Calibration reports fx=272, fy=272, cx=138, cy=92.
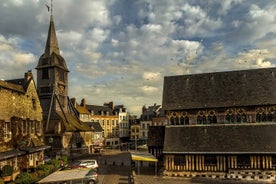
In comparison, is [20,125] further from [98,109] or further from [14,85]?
[98,109]

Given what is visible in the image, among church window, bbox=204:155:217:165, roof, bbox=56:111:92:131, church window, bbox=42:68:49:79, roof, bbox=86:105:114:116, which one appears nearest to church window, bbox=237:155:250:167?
church window, bbox=204:155:217:165

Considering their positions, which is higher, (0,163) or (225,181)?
(0,163)

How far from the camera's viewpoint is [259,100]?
28.1m

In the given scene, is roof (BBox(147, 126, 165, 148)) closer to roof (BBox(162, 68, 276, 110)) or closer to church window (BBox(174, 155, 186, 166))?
church window (BBox(174, 155, 186, 166))

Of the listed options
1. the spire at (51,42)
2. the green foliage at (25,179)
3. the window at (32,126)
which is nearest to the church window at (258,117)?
the green foliage at (25,179)

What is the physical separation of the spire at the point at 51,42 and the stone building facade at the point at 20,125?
54.9ft

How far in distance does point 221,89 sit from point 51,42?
103 feet

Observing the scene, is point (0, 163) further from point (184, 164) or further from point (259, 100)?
point (259, 100)

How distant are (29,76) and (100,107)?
4306 centimetres

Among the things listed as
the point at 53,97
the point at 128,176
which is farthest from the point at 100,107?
the point at 128,176

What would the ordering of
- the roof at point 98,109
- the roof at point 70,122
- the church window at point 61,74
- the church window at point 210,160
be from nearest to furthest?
the church window at point 210,160, the roof at point 70,122, the church window at point 61,74, the roof at point 98,109

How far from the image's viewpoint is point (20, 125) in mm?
27562

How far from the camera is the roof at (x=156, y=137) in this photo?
31186mm

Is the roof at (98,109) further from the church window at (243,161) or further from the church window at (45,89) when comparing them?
the church window at (243,161)
